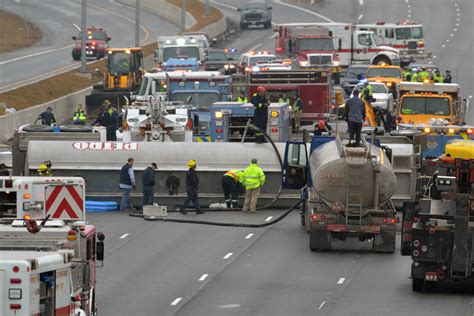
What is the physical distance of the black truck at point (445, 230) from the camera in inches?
1015

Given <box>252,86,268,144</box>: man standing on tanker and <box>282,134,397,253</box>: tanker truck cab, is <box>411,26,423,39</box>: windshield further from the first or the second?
<box>282,134,397,253</box>: tanker truck cab

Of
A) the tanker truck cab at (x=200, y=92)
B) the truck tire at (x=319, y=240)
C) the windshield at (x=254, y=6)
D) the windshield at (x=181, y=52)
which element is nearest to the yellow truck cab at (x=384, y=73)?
the windshield at (x=181, y=52)

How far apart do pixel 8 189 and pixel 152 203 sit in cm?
1353

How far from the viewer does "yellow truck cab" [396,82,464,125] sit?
48.8 m

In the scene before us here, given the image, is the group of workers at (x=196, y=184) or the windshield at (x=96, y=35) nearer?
the group of workers at (x=196, y=184)

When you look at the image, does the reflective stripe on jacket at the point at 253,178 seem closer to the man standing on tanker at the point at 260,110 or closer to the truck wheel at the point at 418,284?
the man standing on tanker at the point at 260,110

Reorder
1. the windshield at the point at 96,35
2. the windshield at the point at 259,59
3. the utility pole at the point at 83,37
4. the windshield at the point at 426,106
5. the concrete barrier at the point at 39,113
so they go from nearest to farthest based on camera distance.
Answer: the windshield at the point at 426,106, the concrete barrier at the point at 39,113, the utility pole at the point at 83,37, the windshield at the point at 259,59, the windshield at the point at 96,35

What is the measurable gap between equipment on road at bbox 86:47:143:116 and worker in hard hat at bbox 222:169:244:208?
22.9 meters

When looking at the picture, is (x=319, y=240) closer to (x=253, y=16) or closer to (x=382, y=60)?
(x=382, y=60)

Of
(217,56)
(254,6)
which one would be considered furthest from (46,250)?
(254,6)

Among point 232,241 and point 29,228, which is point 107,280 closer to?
point 232,241

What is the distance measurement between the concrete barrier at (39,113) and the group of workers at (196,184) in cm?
1389

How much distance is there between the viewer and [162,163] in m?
37.7

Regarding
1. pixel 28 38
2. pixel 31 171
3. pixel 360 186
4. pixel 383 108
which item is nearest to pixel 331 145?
pixel 360 186
